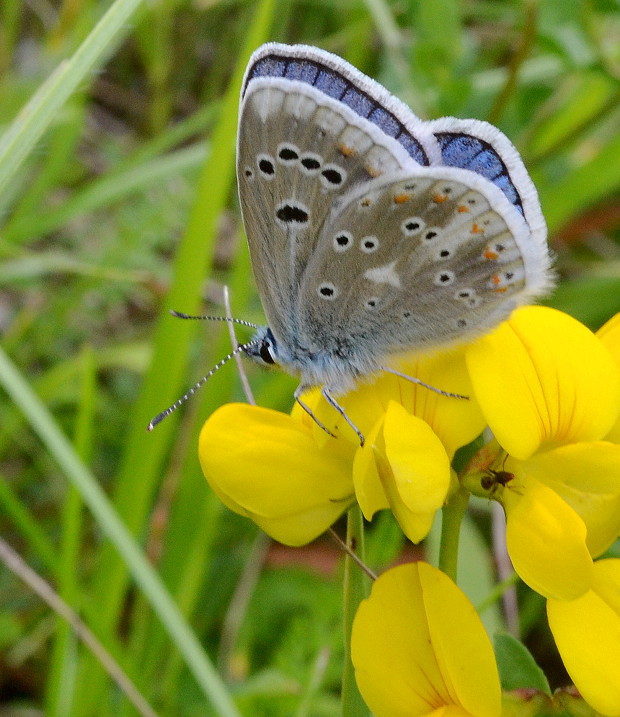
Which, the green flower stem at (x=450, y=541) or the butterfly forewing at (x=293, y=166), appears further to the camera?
the butterfly forewing at (x=293, y=166)

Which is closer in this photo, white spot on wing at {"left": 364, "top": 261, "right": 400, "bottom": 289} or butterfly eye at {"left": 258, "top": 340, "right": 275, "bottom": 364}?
white spot on wing at {"left": 364, "top": 261, "right": 400, "bottom": 289}

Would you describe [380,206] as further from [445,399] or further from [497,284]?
[445,399]

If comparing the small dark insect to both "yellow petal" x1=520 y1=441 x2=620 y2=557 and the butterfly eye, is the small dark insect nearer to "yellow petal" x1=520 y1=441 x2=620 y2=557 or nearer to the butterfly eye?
"yellow petal" x1=520 y1=441 x2=620 y2=557

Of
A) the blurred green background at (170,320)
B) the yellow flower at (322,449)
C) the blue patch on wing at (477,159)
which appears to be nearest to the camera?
the yellow flower at (322,449)

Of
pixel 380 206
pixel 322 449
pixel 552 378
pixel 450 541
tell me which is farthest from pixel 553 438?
pixel 380 206

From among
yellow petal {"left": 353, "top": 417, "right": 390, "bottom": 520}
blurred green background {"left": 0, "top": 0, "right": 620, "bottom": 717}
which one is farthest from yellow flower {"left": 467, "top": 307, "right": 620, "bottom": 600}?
blurred green background {"left": 0, "top": 0, "right": 620, "bottom": 717}

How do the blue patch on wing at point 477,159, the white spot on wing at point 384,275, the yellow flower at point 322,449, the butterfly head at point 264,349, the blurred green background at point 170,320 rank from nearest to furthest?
1. the yellow flower at point 322,449
2. the blue patch on wing at point 477,159
3. the white spot on wing at point 384,275
4. the butterfly head at point 264,349
5. the blurred green background at point 170,320

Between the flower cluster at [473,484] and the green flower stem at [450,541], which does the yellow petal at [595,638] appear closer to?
the flower cluster at [473,484]

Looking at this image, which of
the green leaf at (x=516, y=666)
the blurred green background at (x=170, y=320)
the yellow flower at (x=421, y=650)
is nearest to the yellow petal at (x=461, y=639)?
the yellow flower at (x=421, y=650)
